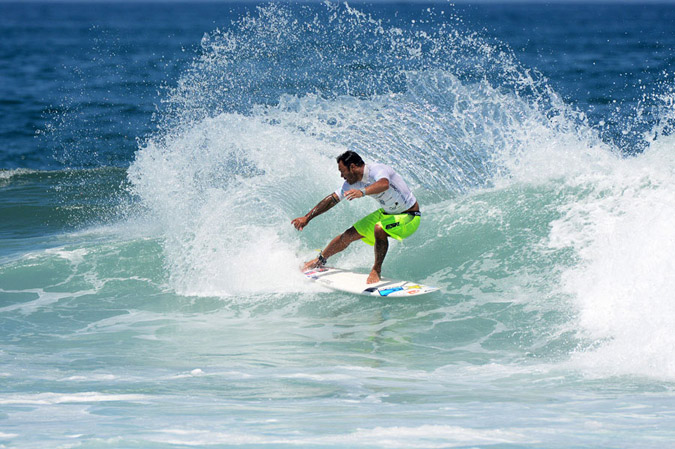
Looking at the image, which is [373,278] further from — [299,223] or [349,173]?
[349,173]

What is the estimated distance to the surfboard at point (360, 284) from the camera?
28.6ft

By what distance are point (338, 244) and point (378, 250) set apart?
23.9 inches

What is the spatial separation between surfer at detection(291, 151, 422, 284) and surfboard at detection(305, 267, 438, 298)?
136 mm

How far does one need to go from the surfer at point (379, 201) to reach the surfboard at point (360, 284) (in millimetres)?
136

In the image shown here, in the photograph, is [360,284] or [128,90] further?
[128,90]

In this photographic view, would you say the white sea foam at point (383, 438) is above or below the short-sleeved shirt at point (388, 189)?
below

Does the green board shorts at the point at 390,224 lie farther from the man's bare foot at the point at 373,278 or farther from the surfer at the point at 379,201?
the man's bare foot at the point at 373,278

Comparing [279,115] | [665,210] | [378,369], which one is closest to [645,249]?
[665,210]

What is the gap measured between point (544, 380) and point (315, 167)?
576 centimetres

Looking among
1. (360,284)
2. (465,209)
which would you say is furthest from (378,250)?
(465,209)

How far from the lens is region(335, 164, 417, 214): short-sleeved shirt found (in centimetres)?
853

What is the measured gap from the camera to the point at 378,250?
8.89 meters

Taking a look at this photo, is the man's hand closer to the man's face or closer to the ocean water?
the man's face

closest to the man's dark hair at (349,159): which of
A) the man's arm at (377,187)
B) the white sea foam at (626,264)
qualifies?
the man's arm at (377,187)
